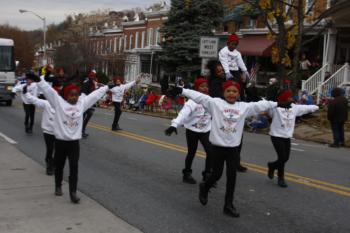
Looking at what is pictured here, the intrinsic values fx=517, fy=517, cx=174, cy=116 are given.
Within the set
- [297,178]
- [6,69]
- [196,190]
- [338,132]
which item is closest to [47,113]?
[196,190]

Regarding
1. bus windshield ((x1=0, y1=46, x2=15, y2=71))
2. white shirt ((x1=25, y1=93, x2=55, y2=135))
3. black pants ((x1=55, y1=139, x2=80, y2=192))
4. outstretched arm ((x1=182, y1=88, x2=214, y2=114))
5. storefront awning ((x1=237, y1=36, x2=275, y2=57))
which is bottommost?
black pants ((x1=55, y1=139, x2=80, y2=192))

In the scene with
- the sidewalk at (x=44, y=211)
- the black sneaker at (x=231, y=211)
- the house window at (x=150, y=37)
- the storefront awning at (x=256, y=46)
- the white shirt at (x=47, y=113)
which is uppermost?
the house window at (x=150, y=37)

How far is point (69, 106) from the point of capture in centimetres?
717

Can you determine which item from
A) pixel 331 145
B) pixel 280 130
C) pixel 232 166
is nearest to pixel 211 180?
pixel 232 166

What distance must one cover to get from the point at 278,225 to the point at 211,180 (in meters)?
1.09

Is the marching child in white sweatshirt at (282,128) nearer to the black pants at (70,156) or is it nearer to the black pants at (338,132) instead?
the black pants at (70,156)

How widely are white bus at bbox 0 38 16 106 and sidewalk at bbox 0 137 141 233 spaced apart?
19362mm

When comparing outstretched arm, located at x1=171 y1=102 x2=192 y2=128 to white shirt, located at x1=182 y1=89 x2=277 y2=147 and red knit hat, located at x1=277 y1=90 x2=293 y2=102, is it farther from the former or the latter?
red knit hat, located at x1=277 y1=90 x2=293 y2=102

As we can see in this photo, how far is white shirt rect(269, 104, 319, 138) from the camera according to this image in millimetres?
8391

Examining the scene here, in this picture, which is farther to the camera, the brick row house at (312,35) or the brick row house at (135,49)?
the brick row house at (135,49)

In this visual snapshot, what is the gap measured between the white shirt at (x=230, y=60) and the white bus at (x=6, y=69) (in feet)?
67.2

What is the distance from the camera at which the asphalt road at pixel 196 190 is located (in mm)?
6305

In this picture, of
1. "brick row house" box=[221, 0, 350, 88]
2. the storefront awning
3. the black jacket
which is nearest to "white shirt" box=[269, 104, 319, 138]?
the black jacket

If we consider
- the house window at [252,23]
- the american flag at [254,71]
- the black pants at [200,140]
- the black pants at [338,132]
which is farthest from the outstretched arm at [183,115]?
the house window at [252,23]
